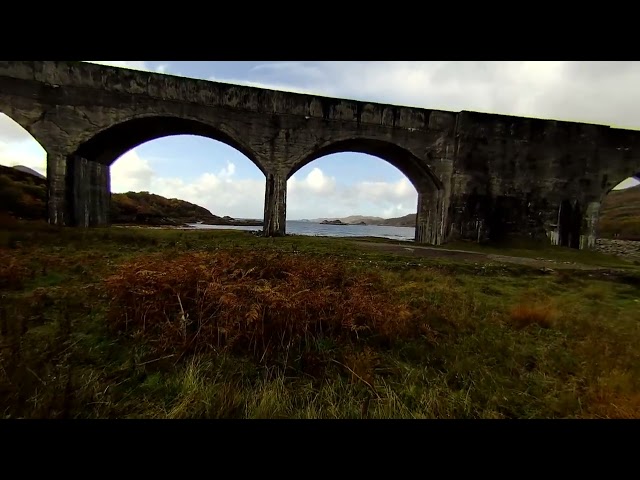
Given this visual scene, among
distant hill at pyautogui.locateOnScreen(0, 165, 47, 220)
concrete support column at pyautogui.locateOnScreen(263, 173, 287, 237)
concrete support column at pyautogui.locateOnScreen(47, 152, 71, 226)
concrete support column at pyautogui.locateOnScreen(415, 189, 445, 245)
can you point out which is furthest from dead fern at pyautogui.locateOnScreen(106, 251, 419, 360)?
distant hill at pyautogui.locateOnScreen(0, 165, 47, 220)

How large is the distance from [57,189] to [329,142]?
12.1 meters

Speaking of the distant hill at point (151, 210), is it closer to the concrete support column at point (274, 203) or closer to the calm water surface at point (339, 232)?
the calm water surface at point (339, 232)

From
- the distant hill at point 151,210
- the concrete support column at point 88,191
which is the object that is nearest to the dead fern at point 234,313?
the concrete support column at point 88,191

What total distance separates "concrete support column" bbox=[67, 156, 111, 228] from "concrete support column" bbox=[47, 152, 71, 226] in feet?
0.65

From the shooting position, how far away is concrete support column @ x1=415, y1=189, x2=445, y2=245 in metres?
17.0

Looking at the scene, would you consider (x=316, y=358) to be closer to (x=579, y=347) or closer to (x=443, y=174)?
(x=579, y=347)

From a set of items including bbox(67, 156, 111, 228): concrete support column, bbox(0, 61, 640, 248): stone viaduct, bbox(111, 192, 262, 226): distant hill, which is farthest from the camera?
bbox(111, 192, 262, 226): distant hill

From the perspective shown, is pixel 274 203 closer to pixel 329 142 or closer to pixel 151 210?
pixel 329 142

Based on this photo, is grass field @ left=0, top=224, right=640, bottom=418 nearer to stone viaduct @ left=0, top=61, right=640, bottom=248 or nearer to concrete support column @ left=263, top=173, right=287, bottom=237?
concrete support column @ left=263, top=173, right=287, bottom=237

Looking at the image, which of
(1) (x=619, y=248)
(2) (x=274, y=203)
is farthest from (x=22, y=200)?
(1) (x=619, y=248)

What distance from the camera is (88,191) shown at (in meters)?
14.4

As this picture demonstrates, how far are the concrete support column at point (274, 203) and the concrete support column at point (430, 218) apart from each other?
8557 millimetres

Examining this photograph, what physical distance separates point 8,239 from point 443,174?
1739 cm
